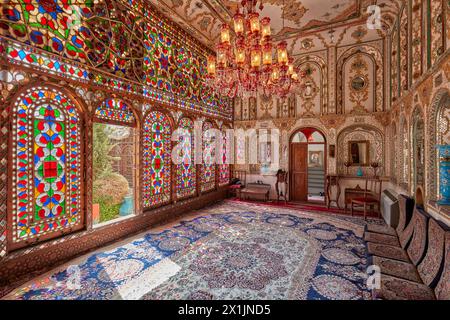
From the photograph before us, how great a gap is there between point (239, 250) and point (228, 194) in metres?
4.48

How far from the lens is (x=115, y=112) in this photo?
410 cm

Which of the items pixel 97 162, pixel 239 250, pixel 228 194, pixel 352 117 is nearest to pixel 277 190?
pixel 228 194

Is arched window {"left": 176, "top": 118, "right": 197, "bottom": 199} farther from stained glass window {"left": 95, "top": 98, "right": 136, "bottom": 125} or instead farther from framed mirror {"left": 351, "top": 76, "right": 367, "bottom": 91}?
framed mirror {"left": 351, "top": 76, "right": 367, "bottom": 91}

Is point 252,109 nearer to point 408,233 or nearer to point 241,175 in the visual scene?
point 241,175

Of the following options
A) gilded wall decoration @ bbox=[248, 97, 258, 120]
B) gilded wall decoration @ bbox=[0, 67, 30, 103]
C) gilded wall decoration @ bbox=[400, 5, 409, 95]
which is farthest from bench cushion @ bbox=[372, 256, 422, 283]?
gilded wall decoration @ bbox=[248, 97, 258, 120]

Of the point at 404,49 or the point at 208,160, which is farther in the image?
the point at 208,160

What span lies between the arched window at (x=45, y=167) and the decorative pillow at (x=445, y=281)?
469 cm

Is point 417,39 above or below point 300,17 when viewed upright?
below

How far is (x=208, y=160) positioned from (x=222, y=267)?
423cm

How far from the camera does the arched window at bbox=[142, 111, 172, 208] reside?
4777 mm

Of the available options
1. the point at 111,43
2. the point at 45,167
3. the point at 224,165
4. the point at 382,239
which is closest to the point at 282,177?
the point at 224,165

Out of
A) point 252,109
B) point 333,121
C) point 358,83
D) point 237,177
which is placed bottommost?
point 237,177

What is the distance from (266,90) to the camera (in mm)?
3848

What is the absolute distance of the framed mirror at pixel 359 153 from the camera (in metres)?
6.58
